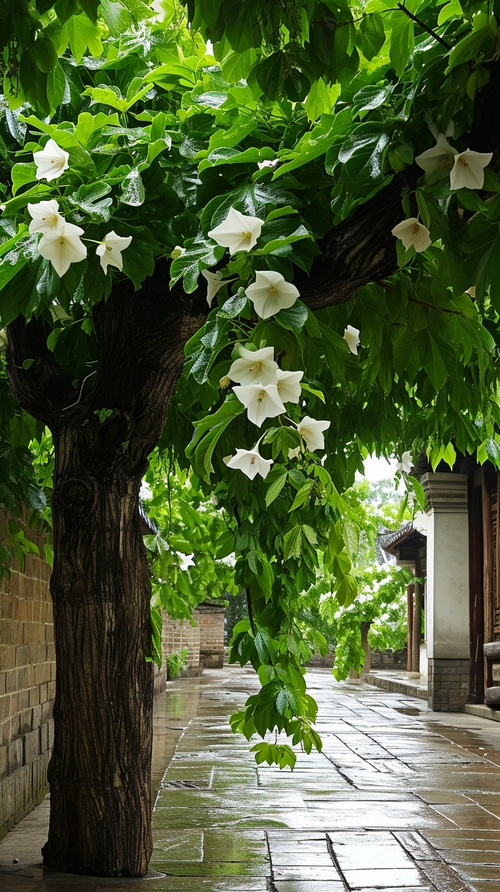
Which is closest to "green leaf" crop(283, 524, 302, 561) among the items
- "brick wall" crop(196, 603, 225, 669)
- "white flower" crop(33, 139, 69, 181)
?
"white flower" crop(33, 139, 69, 181)

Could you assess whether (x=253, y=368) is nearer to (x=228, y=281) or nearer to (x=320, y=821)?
(x=228, y=281)

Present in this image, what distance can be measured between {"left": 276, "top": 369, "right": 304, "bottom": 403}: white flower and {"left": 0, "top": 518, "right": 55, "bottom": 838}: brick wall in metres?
3.45

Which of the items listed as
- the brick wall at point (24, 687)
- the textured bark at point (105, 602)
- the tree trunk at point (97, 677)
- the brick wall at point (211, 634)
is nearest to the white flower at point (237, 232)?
the textured bark at point (105, 602)

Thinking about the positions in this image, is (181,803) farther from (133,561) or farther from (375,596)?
(375,596)

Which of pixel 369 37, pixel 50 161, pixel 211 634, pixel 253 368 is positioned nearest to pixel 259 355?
pixel 253 368

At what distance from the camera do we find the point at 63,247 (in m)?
2.62

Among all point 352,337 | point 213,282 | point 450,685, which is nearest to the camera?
point 213,282

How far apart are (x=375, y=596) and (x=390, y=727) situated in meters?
12.3

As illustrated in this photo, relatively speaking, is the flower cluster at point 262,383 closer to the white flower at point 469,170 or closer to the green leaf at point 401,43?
the white flower at point 469,170

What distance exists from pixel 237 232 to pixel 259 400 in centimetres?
39

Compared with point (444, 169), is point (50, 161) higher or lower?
higher

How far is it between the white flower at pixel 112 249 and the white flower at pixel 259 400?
25.1 inches

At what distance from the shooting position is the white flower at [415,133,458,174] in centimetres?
240

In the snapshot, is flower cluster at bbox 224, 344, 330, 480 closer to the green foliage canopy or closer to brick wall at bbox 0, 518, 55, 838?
the green foliage canopy
